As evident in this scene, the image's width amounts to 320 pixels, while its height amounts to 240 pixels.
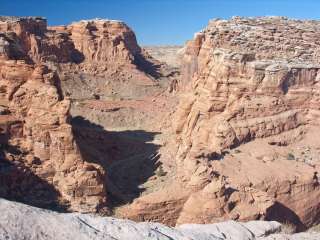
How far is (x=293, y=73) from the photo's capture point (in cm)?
2400

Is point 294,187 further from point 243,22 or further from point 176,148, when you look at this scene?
point 243,22

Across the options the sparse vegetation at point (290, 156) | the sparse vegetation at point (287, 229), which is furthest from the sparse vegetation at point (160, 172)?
the sparse vegetation at point (287, 229)

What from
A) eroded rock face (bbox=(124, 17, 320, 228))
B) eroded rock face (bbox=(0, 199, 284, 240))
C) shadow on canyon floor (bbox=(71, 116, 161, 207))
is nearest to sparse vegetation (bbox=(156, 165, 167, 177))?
shadow on canyon floor (bbox=(71, 116, 161, 207))

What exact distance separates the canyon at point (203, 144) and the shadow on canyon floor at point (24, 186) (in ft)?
0.12

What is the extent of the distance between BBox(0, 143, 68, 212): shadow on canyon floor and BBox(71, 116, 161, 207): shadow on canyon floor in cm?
242

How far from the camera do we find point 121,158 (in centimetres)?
2780

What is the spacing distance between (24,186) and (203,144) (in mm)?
8591

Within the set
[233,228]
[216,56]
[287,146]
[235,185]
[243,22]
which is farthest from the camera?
[243,22]

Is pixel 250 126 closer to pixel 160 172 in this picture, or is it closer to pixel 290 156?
pixel 290 156

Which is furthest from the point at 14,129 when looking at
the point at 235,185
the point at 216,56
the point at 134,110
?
the point at 134,110

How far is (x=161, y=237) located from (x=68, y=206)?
11.1 m

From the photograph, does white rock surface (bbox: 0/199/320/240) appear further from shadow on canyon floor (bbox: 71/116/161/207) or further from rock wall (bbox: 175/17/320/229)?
rock wall (bbox: 175/17/320/229)

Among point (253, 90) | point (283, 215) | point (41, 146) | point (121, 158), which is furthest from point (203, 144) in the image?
point (41, 146)

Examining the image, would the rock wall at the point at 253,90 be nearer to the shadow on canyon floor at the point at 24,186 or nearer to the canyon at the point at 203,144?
the canyon at the point at 203,144
